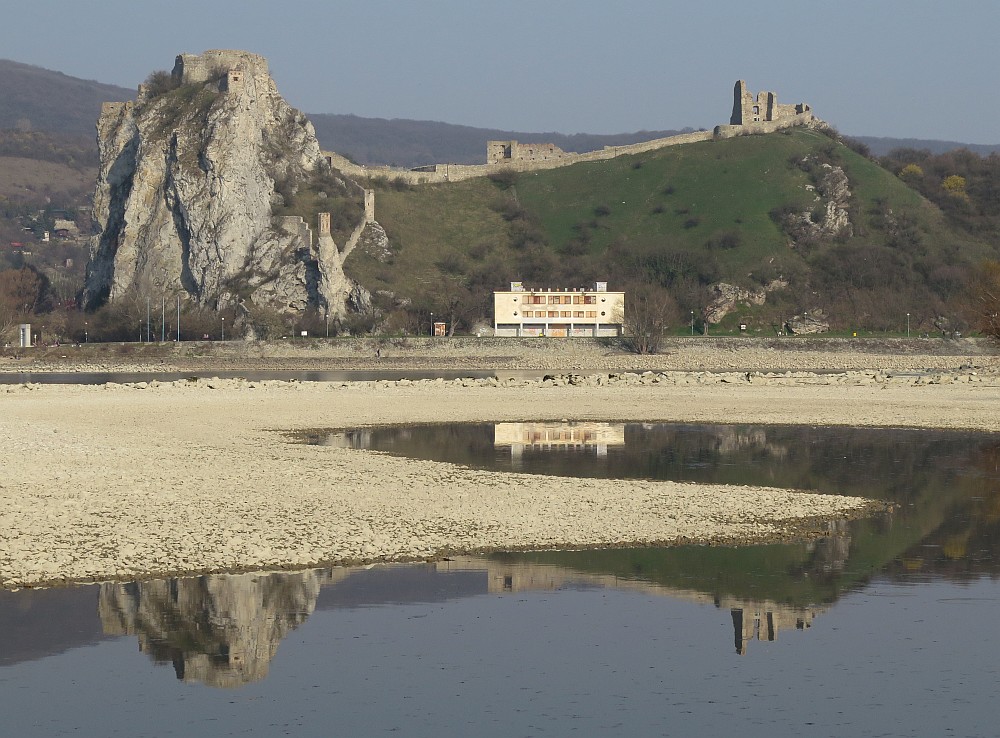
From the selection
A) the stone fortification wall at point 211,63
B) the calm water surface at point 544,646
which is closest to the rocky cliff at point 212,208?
the stone fortification wall at point 211,63

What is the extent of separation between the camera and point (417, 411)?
42.7m

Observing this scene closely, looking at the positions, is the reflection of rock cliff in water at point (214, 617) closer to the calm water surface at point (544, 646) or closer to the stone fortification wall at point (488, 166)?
the calm water surface at point (544, 646)

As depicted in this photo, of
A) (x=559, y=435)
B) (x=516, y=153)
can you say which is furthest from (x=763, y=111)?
(x=559, y=435)

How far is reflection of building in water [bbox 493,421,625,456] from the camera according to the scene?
3198cm

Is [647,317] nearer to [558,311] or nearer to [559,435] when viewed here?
[558,311]

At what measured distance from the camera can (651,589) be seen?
15398mm

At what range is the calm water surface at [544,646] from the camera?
10.8 metres

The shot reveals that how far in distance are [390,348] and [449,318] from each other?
13.0 m

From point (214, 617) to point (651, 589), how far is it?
5.27m

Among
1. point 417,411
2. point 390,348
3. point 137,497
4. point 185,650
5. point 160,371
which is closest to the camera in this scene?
point 185,650

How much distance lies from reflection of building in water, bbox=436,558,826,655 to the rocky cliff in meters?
83.0

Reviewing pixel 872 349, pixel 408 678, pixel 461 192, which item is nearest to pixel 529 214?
pixel 461 192

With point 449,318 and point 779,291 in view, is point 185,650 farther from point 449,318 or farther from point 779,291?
point 779,291

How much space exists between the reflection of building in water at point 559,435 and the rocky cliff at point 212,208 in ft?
206
